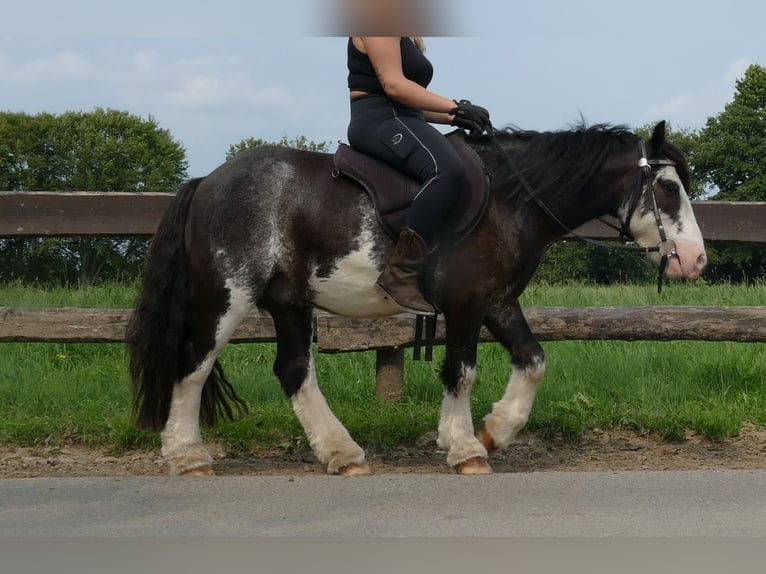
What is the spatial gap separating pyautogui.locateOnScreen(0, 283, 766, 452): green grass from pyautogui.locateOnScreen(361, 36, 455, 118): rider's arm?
84.4 inches

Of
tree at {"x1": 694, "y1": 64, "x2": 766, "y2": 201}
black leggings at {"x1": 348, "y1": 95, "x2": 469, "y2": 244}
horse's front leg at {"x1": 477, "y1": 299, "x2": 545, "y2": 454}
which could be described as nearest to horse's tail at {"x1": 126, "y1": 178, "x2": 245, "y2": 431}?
black leggings at {"x1": 348, "y1": 95, "x2": 469, "y2": 244}

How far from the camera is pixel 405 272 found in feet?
17.6

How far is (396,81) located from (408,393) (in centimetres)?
263

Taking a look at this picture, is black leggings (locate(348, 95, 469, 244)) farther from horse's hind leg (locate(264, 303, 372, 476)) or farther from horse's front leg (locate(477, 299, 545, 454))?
horse's hind leg (locate(264, 303, 372, 476))

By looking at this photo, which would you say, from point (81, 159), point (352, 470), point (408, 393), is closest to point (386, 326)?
point (408, 393)

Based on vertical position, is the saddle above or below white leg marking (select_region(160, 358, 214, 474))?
above

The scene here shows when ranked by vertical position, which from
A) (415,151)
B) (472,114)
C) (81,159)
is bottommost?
(415,151)

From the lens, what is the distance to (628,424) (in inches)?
258

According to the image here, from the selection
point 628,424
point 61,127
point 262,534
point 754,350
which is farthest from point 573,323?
point 61,127

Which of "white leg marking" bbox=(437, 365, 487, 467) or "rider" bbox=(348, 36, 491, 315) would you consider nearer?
"rider" bbox=(348, 36, 491, 315)

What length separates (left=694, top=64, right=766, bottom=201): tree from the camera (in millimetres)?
31266

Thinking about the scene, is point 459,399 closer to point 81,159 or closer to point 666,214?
point 666,214

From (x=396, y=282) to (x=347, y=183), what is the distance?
66cm

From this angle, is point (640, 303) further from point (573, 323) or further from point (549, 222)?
point (549, 222)
